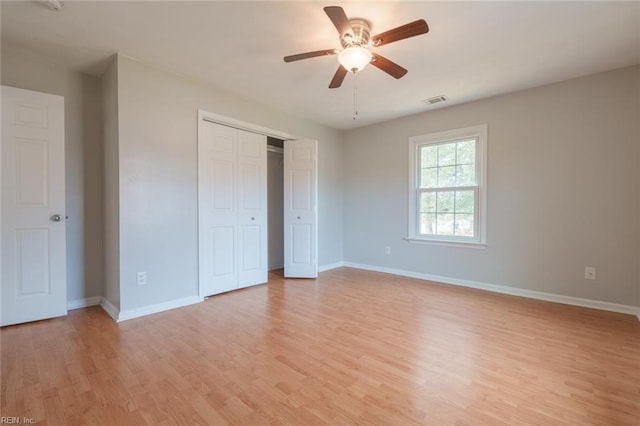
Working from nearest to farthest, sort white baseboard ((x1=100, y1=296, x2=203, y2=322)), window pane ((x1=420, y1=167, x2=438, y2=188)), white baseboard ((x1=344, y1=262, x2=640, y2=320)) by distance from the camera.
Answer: white baseboard ((x1=100, y1=296, x2=203, y2=322)) → white baseboard ((x1=344, y1=262, x2=640, y2=320)) → window pane ((x1=420, y1=167, x2=438, y2=188))

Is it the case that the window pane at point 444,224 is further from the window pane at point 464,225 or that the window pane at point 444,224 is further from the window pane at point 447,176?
the window pane at point 447,176

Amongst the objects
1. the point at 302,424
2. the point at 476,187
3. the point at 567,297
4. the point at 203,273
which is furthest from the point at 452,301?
the point at 203,273

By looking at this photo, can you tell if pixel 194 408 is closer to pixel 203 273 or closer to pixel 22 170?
pixel 203 273

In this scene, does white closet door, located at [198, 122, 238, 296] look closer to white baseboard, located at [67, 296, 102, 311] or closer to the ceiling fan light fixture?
white baseboard, located at [67, 296, 102, 311]

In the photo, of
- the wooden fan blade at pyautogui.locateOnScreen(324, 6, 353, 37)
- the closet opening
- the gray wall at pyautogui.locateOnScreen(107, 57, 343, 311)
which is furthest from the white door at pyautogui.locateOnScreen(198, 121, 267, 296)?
the wooden fan blade at pyautogui.locateOnScreen(324, 6, 353, 37)

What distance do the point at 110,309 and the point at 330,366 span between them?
2.39m

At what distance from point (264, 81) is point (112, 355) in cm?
292

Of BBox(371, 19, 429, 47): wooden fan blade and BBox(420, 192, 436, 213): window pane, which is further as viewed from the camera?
BBox(420, 192, 436, 213): window pane

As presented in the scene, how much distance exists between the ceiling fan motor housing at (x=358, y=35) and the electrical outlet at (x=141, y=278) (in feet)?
9.23

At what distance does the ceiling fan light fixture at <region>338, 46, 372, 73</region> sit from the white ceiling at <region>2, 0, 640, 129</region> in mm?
260

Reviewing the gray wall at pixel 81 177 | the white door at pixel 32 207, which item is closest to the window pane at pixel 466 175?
the gray wall at pixel 81 177

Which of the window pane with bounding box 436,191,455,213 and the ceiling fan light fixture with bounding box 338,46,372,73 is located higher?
the ceiling fan light fixture with bounding box 338,46,372,73

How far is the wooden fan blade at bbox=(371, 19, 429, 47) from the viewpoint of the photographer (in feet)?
5.72

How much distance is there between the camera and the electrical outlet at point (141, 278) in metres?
2.78
